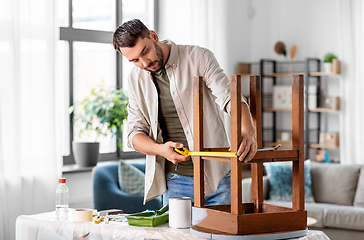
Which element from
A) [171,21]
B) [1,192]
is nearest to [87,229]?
[1,192]

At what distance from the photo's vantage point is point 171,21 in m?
5.06

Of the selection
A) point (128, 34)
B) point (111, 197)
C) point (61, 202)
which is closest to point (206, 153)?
point (128, 34)

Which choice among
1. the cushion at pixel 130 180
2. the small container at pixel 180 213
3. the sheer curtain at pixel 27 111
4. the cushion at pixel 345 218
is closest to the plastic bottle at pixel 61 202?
the small container at pixel 180 213

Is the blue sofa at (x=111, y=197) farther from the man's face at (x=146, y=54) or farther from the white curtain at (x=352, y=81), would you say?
the white curtain at (x=352, y=81)

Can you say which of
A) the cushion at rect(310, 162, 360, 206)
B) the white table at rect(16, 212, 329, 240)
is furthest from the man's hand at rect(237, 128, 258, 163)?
the cushion at rect(310, 162, 360, 206)

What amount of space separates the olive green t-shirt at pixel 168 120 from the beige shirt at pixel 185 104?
3 centimetres

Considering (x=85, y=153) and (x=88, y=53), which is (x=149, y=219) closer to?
(x=85, y=153)

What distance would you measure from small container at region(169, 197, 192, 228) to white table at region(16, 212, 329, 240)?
3cm

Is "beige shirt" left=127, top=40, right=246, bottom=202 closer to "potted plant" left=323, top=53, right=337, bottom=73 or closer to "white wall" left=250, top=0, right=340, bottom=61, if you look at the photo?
"potted plant" left=323, top=53, right=337, bottom=73

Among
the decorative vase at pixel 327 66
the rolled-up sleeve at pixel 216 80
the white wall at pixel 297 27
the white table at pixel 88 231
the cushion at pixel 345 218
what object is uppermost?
the white wall at pixel 297 27

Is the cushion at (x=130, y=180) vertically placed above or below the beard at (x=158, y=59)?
below

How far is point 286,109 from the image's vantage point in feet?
18.6

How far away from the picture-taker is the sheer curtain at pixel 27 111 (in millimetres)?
3547

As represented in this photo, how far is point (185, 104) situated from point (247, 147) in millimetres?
507
